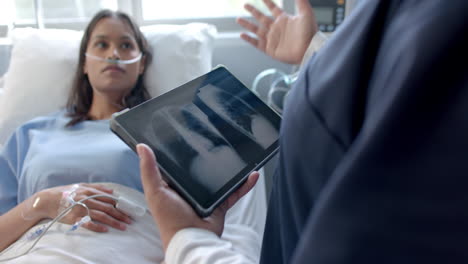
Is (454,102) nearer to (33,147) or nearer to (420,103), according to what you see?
(420,103)

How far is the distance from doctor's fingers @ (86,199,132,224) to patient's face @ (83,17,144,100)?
551 millimetres

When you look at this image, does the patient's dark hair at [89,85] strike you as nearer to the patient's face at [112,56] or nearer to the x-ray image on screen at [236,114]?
the patient's face at [112,56]

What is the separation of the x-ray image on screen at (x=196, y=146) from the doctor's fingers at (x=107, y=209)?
1.18ft

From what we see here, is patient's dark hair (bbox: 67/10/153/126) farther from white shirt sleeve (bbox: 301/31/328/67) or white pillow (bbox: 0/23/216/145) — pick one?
white shirt sleeve (bbox: 301/31/328/67)

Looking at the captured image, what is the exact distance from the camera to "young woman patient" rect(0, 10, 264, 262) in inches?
38.2

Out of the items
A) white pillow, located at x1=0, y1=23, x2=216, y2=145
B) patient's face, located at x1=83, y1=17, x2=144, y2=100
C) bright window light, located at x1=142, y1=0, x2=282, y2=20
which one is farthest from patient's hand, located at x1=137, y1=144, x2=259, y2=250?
bright window light, located at x1=142, y1=0, x2=282, y2=20

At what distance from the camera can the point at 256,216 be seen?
3.80 feet

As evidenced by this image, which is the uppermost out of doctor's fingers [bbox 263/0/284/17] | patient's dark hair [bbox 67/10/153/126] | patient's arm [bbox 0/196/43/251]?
doctor's fingers [bbox 263/0/284/17]

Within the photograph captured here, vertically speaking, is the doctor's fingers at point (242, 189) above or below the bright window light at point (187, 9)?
below

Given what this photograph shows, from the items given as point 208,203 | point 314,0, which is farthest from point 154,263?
point 314,0

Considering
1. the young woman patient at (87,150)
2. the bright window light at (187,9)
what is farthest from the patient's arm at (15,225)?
the bright window light at (187,9)

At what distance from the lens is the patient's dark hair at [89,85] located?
145cm

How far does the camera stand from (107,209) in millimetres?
961

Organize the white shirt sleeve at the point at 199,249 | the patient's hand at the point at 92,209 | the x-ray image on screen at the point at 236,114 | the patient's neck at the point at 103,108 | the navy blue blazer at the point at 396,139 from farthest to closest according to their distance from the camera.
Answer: the patient's neck at the point at 103,108 → the patient's hand at the point at 92,209 → the x-ray image on screen at the point at 236,114 → the white shirt sleeve at the point at 199,249 → the navy blue blazer at the point at 396,139
